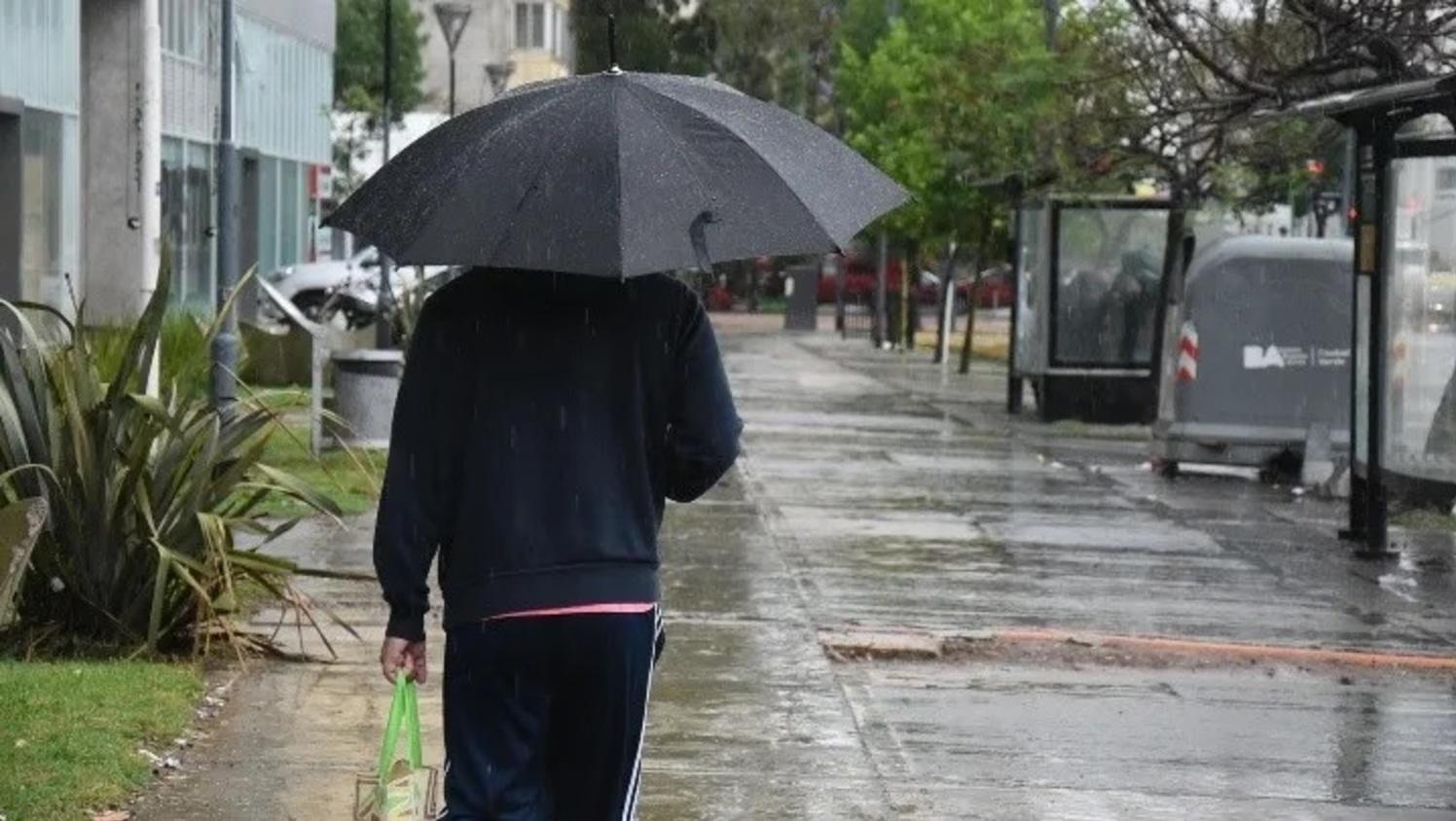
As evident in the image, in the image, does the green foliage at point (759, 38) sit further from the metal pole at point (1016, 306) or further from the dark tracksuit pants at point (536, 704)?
the dark tracksuit pants at point (536, 704)

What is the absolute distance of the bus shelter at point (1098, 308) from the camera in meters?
27.6

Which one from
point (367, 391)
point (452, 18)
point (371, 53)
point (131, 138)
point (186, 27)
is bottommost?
point (367, 391)

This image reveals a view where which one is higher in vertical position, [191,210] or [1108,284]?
[191,210]

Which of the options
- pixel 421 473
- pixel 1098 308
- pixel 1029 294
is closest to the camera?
pixel 421 473

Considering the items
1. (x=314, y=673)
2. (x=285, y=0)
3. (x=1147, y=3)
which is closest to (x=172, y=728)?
(x=314, y=673)

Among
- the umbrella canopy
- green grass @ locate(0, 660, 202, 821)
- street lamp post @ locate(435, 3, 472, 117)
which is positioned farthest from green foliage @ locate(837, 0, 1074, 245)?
the umbrella canopy

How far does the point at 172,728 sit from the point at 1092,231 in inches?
803

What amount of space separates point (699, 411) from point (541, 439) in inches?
13.2

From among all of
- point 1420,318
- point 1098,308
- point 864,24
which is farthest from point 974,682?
point 864,24

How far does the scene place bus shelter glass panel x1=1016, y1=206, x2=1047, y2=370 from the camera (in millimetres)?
28609

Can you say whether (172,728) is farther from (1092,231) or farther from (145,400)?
(1092,231)

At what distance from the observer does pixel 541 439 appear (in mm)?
5188

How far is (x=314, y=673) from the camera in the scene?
32.0 ft

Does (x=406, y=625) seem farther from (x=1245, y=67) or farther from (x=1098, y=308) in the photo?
(x=1098, y=308)
